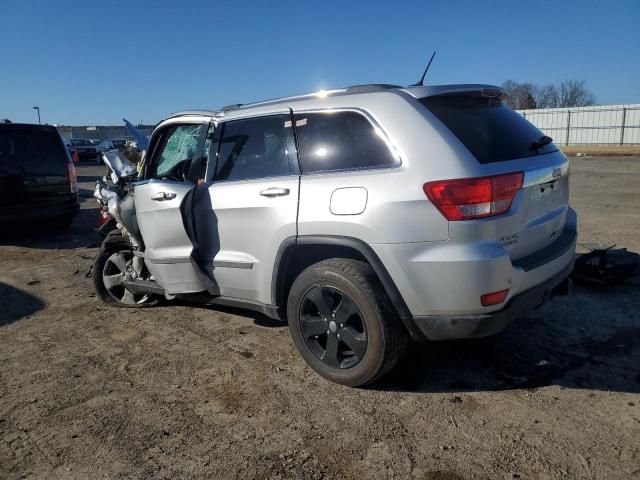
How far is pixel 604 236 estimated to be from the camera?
7098mm

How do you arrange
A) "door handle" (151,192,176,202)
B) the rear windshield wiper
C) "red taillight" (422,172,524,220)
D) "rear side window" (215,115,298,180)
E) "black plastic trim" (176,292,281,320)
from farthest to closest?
1. "door handle" (151,192,176,202)
2. "black plastic trim" (176,292,281,320)
3. "rear side window" (215,115,298,180)
4. the rear windshield wiper
5. "red taillight" (422,172,524,220)

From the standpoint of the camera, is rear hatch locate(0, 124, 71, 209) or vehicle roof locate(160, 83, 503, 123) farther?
rear hatch locate(0, 124, 71, 209)

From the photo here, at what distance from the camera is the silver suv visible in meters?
2.86

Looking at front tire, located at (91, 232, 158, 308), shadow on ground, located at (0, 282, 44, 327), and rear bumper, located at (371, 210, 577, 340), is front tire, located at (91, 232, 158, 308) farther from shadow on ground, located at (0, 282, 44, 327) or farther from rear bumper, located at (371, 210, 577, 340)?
rear bumper, located at (371, 210, 577, 340)

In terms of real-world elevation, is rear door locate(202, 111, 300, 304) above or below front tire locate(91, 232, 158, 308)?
above

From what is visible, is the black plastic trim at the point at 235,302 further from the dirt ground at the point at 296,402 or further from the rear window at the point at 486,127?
the rear window at the point at 486,127

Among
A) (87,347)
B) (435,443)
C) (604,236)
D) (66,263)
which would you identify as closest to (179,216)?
(87,347)

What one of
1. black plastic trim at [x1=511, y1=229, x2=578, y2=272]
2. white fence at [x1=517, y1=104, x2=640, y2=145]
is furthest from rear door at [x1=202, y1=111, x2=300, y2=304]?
white fence at [x1=517, y1=104, x2=640, y2=145]

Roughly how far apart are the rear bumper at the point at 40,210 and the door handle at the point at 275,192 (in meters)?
6.45

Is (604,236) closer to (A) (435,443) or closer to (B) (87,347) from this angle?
(A) (435,443)

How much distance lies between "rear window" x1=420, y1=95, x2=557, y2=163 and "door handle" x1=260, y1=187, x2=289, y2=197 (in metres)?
1.07

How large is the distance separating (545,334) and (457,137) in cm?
198

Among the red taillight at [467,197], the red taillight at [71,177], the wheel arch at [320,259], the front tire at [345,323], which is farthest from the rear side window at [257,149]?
the red taillight at [71,177]

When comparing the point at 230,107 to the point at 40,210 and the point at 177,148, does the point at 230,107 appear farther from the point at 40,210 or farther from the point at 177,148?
the point at 40,210
